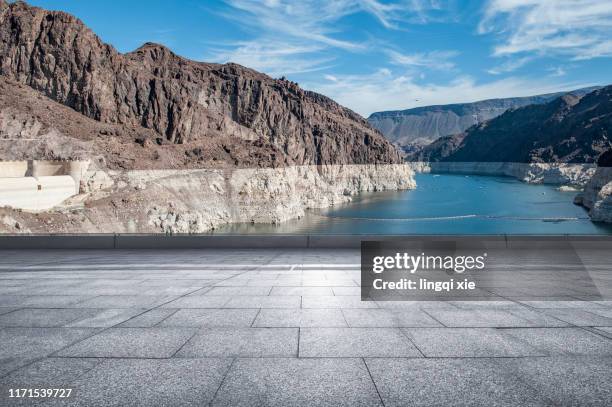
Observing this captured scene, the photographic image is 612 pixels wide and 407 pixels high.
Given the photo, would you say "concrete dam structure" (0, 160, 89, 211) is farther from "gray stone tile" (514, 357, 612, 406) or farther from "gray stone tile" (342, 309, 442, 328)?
"gray stone tile" (514, 357, 612, 406)

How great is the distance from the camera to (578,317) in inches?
281

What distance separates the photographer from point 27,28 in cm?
8819

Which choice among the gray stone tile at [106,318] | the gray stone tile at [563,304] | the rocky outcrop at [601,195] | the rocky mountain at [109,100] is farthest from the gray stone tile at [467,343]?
the rocky outcrop at [601,195]

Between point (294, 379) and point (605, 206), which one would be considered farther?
point (605, 206)

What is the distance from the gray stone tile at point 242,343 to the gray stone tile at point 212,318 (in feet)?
1.03

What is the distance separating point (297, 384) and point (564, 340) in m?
3.98

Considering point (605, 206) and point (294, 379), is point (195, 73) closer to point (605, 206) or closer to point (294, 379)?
point (605, 206)

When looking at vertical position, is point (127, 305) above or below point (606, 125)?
below

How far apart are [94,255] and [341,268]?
8.97 m

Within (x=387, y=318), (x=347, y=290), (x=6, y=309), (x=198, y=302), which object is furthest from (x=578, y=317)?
(x=6, y=309)

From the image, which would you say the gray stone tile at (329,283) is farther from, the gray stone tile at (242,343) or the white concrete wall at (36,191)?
the white concrete wall at (36,191)

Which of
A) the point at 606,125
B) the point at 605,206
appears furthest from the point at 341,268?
the point at 606,125

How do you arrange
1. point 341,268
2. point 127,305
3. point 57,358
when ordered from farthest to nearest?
point 341,268, point 127,305, point 57,358

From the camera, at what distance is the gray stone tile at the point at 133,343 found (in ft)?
17.6
